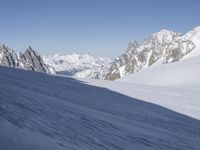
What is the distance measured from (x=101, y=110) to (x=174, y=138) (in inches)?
78.9

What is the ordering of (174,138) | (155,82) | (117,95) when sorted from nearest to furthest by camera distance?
(174,138), (117,95), (155,82)

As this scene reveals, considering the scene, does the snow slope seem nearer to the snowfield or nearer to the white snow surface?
the snowfield

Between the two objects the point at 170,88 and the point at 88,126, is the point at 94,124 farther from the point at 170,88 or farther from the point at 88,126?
the point at 170,88

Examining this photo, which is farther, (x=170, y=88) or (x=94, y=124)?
(x=170, y=88)

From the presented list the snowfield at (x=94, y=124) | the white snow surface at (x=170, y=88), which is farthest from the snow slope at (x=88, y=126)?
the white snow surface at (x=170, y=88)

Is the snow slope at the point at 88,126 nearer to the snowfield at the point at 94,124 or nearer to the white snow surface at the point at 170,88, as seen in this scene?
the snowfield at the point at 94,124

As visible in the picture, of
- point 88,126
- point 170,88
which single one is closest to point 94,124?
point 88,126

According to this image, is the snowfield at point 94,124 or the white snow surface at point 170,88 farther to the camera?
the white snow surface at point 170,88

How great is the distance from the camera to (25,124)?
199 inches

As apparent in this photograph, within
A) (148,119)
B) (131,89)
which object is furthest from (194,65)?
(148,119)

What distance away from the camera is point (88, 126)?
6.56m

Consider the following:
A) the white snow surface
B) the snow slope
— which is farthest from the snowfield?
the white snow surface

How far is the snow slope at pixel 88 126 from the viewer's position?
4.61 meters

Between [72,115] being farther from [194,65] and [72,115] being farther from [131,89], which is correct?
[194,65]
